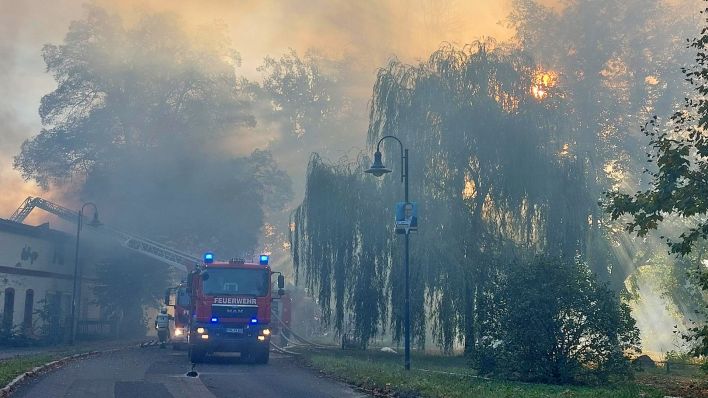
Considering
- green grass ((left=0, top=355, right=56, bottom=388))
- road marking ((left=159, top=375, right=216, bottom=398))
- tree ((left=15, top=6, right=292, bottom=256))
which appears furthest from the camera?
tree ((left=15, top=6, right=292, bottom=256))

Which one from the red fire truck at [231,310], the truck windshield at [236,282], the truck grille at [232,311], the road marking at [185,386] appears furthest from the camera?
the truck windshield at [236,282]

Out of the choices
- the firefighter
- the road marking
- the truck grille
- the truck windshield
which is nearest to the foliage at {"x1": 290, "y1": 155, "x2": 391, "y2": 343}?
the truck windshield

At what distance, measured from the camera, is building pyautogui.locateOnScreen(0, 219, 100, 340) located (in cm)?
4300

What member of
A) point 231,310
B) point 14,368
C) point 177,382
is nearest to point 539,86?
point 231,310

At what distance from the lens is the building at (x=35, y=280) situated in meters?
43.0

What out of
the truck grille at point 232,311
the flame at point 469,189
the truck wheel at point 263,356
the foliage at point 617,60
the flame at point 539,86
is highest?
the foliage at point 617,60

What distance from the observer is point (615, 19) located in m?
45.8

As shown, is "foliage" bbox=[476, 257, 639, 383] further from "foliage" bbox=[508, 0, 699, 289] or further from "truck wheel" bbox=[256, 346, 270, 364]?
"foliage" bbox=[508, 0, 699, 289]

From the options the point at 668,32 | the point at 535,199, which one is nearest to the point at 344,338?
the point at 535,199

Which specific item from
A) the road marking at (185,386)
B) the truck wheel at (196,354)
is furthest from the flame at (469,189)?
the road marking at (185,386)

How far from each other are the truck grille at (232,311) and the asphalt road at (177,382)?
5.15 ft

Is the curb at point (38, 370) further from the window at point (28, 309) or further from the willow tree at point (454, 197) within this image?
the window at point (28, 309)

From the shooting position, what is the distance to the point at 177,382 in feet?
62.5

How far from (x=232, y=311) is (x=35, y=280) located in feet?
83.8
